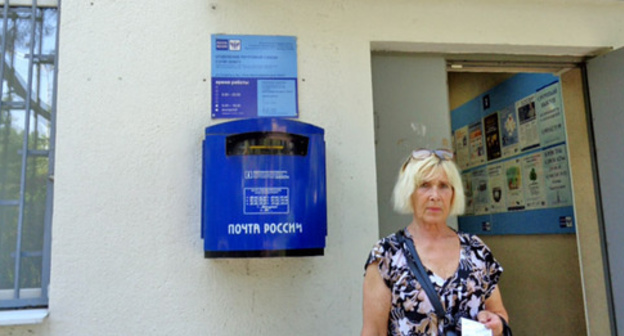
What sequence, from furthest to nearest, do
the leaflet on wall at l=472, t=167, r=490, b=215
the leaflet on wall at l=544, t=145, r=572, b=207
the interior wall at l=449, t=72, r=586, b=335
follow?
the leaflet on wall at l=472, t=167, r=490, b=215 → the interior wall at l=449, t=72, r=586, b=335 → the leaflet on wall at l=544, t=145, r=572, b=207

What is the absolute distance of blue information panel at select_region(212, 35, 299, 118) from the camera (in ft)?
9.24

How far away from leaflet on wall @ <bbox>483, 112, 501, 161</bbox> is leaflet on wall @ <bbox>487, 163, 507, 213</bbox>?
114 millimetres

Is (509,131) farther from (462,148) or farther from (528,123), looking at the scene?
(462,148)

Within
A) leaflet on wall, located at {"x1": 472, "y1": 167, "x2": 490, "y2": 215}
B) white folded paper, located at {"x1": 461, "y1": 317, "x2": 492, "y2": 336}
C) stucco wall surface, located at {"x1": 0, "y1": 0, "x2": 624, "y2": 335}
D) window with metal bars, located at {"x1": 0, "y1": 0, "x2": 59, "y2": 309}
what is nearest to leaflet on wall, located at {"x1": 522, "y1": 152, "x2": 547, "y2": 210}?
leaflet on wall, located at {"x1": 472, "y1": 167, "x2": 490, "y2": 215}

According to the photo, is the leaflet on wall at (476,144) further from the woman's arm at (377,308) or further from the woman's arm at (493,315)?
the woman's arm at (377,308)

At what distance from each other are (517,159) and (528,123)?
376 mm

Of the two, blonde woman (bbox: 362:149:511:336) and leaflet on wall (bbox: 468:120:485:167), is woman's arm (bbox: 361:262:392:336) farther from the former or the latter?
leaflet on wall (bbox: 468:120:485:167)

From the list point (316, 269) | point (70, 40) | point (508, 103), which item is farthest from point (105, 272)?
point (508, 103)

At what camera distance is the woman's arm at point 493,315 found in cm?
180

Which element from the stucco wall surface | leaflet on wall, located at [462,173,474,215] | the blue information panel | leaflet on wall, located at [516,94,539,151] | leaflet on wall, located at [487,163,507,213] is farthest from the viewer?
leaflet on wall, located at [462,173,474,215]

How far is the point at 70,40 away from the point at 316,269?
1955 millimetres

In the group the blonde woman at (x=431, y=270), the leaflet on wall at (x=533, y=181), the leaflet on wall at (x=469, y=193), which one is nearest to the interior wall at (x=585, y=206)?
the leaflet on wall at (x=533, y=181)

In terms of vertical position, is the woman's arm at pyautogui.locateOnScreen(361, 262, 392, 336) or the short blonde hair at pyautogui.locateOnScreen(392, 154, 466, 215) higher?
the short blonde hair at pyautogui.locateOnScreen(392, 154, 466, 215)

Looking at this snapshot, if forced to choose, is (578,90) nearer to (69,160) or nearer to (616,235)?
(616,235)
